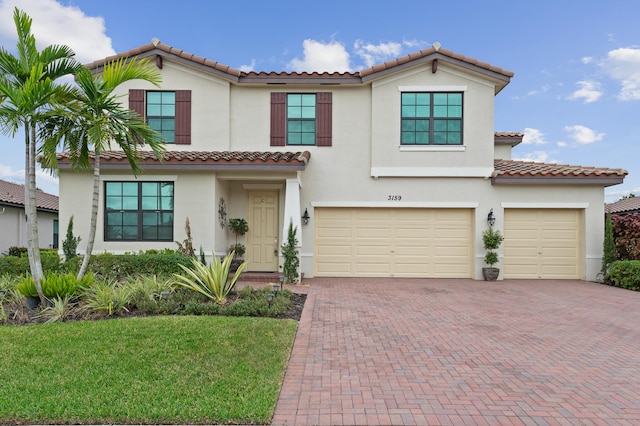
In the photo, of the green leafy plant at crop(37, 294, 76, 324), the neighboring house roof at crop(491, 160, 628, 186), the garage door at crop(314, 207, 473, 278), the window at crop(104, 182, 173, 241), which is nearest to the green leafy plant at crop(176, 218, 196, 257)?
the window at crop(104, 182, 173, 241)

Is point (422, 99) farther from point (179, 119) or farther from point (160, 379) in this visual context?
point (160, 379)

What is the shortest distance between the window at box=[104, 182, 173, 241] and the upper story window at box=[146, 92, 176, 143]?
2271mm

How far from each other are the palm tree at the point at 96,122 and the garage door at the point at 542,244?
→ 1154 cm

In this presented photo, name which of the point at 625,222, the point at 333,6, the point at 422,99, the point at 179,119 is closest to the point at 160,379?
the point at 179,119

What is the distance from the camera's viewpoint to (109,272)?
30.9ft

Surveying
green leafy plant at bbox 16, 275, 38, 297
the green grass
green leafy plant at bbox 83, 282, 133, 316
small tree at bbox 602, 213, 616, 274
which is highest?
small tree at bbox 602, 213, 616, 274

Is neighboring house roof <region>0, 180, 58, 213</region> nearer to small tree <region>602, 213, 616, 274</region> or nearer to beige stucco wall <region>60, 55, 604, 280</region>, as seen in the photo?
beige stucco wall <region>60, 55, 604, 280</region>

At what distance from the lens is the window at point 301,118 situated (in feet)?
40.6

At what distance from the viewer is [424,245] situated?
12477 millimetres

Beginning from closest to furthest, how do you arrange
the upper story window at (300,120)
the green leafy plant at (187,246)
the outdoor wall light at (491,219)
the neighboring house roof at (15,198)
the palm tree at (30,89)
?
the palm tree at (30,89) < the green leafy plant at (187,246) < the outdoor wall light at (491,219) < the upper story window at (300,120) < the neighboring house roof at (15,198)

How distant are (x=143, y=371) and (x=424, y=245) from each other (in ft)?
33.2

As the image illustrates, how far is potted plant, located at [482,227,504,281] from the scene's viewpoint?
11695 mm

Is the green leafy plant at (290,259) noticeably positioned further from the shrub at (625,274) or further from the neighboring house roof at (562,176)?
the shrub at (625,274)

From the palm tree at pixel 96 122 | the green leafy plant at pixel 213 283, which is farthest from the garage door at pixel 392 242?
the palm tree at pixel 96 122
